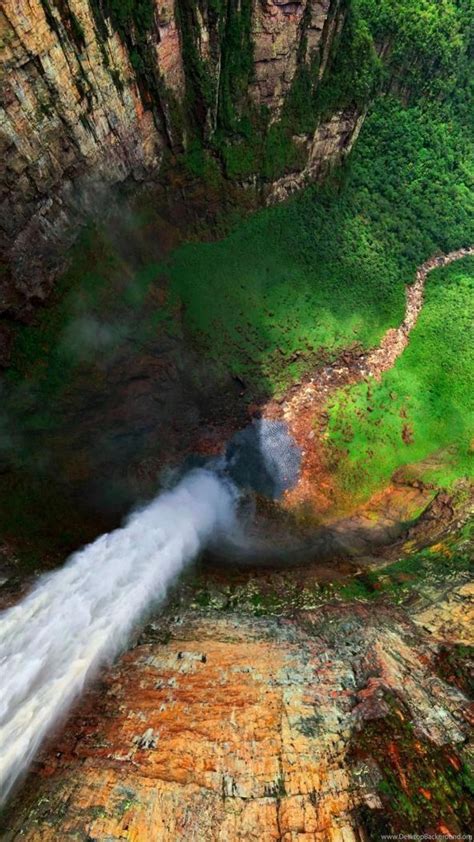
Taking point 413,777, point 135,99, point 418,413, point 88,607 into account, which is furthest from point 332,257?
point 413,777

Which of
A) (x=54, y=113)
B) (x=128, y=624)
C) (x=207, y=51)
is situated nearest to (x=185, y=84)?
(x=207, y=51)

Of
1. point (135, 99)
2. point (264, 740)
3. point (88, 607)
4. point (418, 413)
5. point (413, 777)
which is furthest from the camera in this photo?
point (418, 413)

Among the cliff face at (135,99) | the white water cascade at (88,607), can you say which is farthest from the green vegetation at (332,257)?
the white water cascade at (88,607)

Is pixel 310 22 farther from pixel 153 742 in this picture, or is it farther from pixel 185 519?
pixel 153 742

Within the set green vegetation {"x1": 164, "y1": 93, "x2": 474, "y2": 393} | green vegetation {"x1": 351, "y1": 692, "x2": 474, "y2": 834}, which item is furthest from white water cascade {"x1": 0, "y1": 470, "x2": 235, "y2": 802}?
green vegetation {"x1": 351, "y1": 692, "x2": 474, "y2": 834}

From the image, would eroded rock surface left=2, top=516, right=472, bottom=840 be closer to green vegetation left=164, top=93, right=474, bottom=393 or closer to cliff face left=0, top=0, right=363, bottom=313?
green vegetation left=164, top=93, right=474, bottom=393

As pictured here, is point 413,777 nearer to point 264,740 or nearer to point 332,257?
point 264,740
